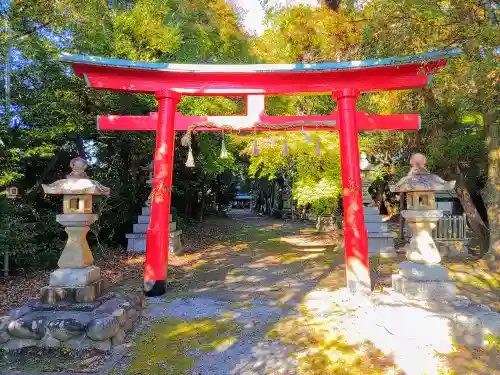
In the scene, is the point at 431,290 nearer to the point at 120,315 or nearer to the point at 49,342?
the point at 120,315

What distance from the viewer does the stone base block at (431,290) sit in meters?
4.96

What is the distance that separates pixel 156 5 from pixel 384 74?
25.6 feet

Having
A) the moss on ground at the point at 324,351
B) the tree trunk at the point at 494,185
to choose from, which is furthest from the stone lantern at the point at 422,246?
the tree trunk at the point at 494,185

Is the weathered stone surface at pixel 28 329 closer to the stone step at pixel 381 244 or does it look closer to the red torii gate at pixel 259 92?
the red torii gate at pixel 259 92

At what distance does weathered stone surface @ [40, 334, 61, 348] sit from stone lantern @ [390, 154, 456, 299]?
15.5ft

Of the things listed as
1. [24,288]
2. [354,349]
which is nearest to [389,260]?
[354,349]

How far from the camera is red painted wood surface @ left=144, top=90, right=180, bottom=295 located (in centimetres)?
659

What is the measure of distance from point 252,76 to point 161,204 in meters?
3.05

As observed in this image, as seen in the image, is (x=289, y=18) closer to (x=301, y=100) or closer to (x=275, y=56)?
(x=275, y=56)

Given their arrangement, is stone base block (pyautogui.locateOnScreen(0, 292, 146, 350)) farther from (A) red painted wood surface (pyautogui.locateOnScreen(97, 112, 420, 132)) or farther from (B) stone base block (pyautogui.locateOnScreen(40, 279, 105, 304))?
(A) red painted wood surface (pyautogui.locateOnScreen(97, 112, 420, 132))

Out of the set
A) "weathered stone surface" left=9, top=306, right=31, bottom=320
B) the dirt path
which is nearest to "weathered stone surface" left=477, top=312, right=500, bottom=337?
the dirt path

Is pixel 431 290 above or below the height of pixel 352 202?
below

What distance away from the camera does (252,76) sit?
22.6 feet

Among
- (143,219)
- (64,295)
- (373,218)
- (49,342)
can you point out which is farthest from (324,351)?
(143,219)
